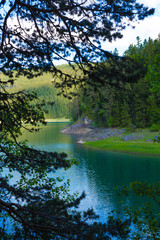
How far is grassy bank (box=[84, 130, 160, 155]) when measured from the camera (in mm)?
36031

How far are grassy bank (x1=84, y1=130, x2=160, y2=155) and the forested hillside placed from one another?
339 cm

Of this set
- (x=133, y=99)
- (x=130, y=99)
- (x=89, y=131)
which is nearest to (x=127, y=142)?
(x=89, y=131)

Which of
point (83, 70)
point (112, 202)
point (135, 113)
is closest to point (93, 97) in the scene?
point (83, 70)

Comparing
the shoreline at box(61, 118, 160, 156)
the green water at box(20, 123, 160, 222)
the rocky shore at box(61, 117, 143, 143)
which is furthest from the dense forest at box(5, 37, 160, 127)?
the green water at box(20, 123, 160, 222)

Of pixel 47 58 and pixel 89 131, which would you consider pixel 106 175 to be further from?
pixel 89 131

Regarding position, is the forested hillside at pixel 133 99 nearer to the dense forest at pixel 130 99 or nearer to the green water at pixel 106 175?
the dense forest at pixel 130 99

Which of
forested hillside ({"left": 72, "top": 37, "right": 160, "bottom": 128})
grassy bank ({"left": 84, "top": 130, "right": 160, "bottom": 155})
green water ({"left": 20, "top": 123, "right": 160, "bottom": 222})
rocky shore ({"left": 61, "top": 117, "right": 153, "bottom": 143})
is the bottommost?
green water ({"left": 20, "top": 123, "right": 160, "bottom": 222})

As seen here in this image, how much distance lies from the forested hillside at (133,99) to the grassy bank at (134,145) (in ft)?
11.1

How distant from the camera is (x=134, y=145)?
39.4 metres

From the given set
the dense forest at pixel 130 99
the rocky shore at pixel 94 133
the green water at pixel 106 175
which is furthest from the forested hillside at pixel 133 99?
the green water at pixel 106 175

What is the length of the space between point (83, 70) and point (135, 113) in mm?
50019

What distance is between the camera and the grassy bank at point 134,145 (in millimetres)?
36031

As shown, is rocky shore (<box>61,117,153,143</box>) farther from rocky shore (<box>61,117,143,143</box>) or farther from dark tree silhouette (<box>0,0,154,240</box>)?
dark tree silhouette (<box>0,0,154,240</box>)

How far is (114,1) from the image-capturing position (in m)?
6.04
